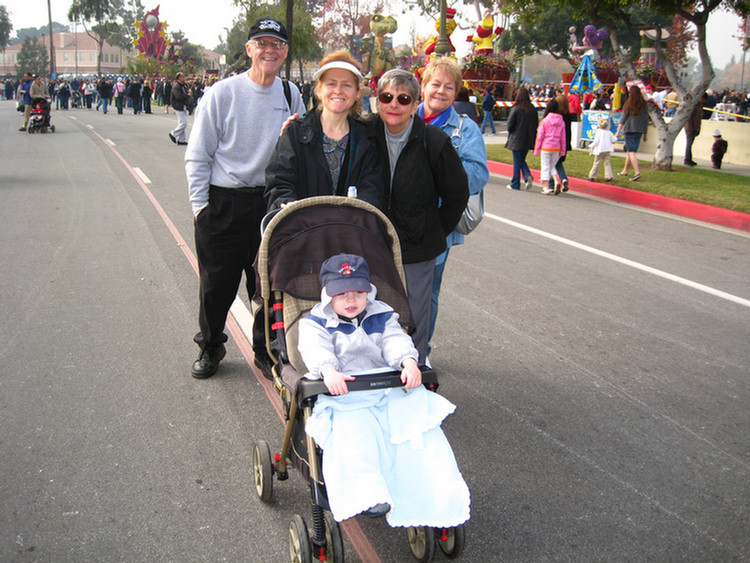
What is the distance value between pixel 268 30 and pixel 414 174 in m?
1.26

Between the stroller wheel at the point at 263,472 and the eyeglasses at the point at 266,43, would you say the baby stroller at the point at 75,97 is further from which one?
the stroller wheel at the point at 263,472

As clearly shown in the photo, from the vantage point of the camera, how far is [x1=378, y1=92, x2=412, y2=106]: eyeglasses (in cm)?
353

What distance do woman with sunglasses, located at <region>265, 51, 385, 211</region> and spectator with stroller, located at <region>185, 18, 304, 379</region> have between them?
0.62m

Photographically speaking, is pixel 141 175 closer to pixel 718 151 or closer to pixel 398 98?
pixel 398 98

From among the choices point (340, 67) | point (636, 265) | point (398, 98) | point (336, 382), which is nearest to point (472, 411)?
point (336, 382)

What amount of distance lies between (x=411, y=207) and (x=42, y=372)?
2820 mm

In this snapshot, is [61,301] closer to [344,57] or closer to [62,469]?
[62,469]

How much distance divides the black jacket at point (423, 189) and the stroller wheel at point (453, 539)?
151 cm

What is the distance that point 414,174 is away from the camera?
143 inches

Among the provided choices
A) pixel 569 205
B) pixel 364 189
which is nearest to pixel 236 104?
pixel 364 189

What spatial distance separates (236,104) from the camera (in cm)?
407

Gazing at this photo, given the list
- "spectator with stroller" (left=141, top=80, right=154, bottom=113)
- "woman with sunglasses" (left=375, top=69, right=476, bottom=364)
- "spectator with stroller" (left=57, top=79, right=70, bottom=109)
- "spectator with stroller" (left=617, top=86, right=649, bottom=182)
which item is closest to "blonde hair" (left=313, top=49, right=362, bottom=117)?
"woman with sunglasses" (left=375, top=69, right=476, bottom=364)

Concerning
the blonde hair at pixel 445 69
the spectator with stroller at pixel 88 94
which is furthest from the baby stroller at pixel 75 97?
the blonde hair at pixel 445 69

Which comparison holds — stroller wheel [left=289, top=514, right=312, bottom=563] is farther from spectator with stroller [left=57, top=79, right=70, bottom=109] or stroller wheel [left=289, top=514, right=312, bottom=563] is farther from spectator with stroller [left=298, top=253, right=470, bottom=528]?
spectator with stroller [left=57, top=79, right=70, bottom=109]
